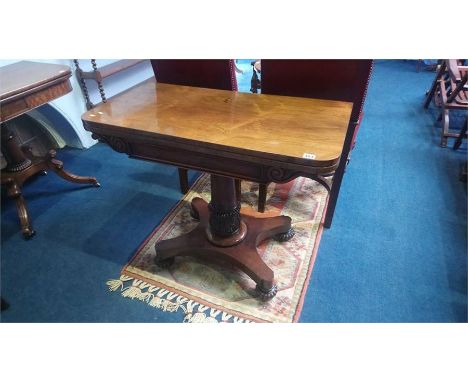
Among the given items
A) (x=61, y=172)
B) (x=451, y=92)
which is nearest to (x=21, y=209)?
(x=61, y=172)

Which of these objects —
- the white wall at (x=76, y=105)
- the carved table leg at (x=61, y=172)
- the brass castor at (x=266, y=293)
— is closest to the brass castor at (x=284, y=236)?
the brass castor at (x=266, y=293)

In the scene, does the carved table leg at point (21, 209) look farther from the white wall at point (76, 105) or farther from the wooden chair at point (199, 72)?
the wooden chair at point (199, 72)

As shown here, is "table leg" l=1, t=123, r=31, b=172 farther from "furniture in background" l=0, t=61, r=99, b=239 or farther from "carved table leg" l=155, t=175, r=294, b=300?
"carved table leg" l=155, t=175, r=294, b=300

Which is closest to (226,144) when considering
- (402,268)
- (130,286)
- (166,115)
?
(166,115)

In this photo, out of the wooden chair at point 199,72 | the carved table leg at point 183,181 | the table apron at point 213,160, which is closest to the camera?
the table apron at point 213,160

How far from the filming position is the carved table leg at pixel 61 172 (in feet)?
6.11

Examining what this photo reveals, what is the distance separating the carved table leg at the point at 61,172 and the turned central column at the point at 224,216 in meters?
1.02

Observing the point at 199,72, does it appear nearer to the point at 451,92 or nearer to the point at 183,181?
the point at 183,181

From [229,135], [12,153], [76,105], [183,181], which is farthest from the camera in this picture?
[76,105]

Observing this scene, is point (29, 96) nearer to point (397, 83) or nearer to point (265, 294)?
point (265, 294)

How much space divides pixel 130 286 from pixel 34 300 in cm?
42

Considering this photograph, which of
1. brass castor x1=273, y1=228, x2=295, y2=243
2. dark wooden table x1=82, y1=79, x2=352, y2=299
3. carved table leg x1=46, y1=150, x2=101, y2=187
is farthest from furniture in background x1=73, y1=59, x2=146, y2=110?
brass castor x1=273, y1=228, x2=295, y2=243

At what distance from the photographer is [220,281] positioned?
1.35 meters

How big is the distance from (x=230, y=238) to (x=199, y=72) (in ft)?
2.68
